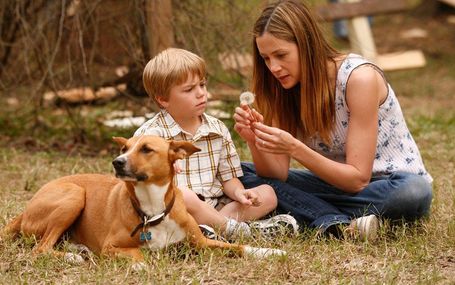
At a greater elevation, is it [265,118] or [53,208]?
[265,118]

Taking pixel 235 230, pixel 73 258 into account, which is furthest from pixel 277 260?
pixel 73 258

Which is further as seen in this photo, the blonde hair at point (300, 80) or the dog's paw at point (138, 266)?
the blonde hair at point (300, 80)

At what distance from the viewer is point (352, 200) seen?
14.4 feet

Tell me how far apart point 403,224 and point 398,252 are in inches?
14.7

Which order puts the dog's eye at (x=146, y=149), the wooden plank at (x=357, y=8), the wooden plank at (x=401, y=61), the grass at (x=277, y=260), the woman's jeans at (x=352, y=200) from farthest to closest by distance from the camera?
the wooden plank at (x=401, y=61), the wooden plank at (x=357, y=8), the woman's jeans at (x=352, y=200), the dog's eye at (x=146, y=149), the grass at (x=277, y=260)

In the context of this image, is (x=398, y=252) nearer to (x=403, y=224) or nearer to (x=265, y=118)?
(x=403, y=224)

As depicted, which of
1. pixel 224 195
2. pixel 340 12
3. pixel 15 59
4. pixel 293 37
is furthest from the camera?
pixel 340 12

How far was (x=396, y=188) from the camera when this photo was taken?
4.26m

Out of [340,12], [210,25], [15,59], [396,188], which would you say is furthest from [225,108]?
[340,12]

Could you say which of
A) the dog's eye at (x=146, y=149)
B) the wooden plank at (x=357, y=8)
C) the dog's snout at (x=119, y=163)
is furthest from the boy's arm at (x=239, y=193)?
the wooden plank at (x=357, y=8)

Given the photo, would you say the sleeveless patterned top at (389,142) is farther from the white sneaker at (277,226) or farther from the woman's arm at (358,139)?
the white sneaker at (277,226)

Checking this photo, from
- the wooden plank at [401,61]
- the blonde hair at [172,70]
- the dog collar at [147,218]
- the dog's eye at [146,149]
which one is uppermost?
the blonde hair at [172,70]

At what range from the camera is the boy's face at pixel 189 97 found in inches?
168

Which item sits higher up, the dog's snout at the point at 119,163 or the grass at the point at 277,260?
the dog's snout at the point at 119,163
